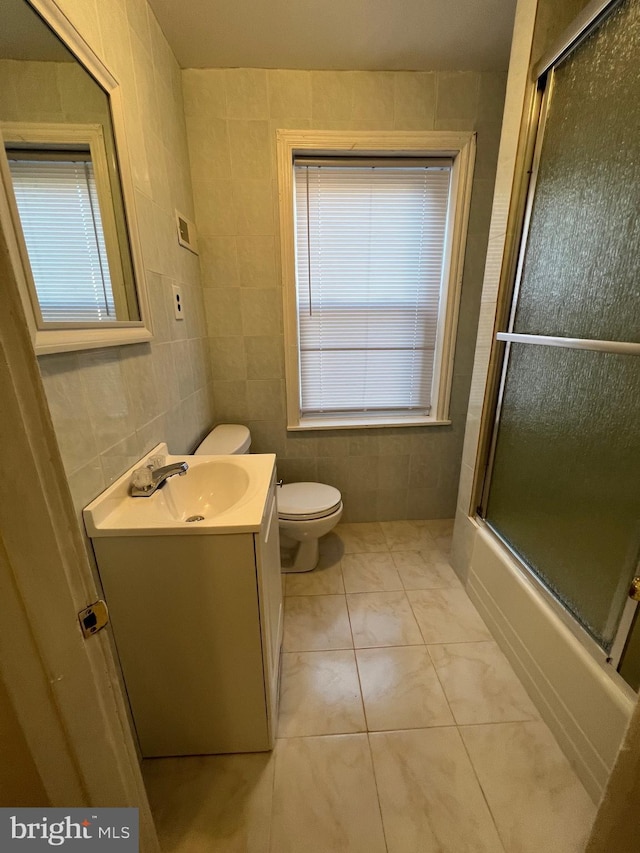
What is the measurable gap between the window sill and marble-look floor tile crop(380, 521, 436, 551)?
0.68m

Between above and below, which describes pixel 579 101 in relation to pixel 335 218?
above

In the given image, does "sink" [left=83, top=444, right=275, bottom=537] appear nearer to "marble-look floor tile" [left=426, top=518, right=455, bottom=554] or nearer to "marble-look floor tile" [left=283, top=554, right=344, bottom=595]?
"marble-look floor tile" [left=283, top=554, right=344, bottom=595]

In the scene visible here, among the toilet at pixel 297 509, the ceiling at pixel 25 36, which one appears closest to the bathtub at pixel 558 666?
the toilet at pixel 297 509

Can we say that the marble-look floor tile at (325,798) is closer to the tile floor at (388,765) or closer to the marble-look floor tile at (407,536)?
the tile floor at (388,765)

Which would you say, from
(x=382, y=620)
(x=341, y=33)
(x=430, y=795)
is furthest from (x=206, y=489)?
(x=341, y=33)

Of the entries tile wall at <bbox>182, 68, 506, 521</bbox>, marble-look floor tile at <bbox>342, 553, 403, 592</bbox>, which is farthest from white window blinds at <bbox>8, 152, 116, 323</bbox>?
marble-look floor tile at <bbox>342, 553, 403, 592</bbox>

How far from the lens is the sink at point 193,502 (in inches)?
33.7

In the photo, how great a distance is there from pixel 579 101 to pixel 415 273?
37.4 inches

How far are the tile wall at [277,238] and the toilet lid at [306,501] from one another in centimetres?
27

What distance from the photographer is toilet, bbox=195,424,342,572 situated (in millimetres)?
1673

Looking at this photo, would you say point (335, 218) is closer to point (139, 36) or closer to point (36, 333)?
point (139, 36)

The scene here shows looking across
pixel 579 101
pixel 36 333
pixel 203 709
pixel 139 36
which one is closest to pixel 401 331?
pixel 579 101

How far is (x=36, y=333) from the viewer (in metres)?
0.70

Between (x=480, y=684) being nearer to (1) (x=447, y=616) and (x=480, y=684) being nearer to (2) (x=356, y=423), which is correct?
(1) (x=447, y=616)
